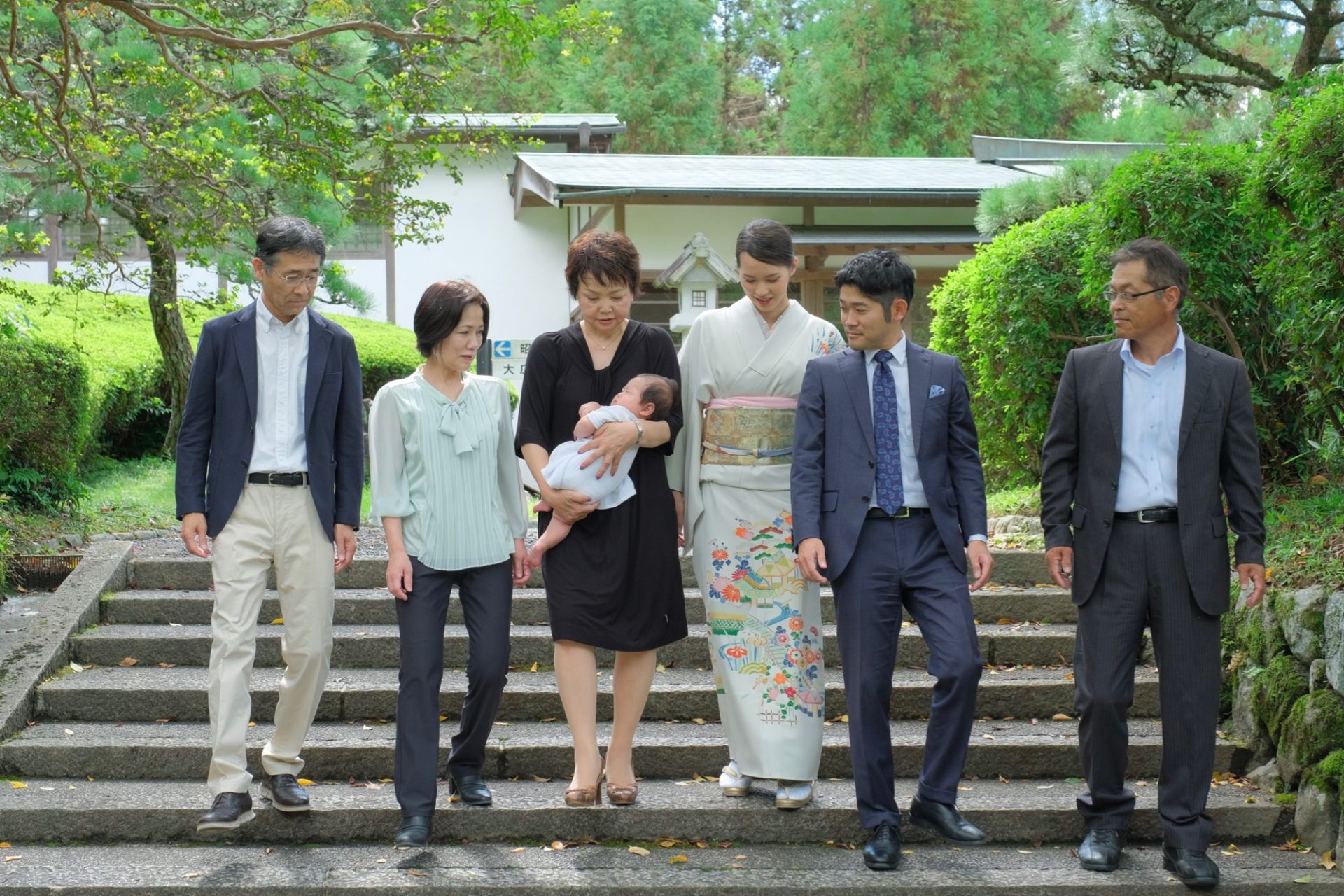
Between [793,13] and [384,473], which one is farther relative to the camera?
[793,13]

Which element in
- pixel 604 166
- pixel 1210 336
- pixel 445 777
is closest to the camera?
pixel 445 777

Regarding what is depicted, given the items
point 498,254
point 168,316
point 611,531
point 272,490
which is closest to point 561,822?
point 611,531

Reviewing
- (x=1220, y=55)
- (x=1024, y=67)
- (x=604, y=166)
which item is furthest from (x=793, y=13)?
(x=1220, y=55)

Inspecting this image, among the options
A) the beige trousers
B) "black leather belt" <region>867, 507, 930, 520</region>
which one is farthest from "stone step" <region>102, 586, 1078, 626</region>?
"black leather belt" <region>867, 507, 930, 520</region>

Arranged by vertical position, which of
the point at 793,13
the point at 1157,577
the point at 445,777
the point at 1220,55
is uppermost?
the point at 793,13

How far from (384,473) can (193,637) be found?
7.11 feet

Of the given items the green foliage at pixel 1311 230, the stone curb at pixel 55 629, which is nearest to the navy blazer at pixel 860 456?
the green foliage at pixel 1311 230

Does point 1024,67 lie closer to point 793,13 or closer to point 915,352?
point 793,13

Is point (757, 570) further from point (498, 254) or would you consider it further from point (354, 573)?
point (498, 254)

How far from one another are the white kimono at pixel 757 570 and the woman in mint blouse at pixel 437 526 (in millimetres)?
692

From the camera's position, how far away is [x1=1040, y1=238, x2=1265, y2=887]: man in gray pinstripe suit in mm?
4078

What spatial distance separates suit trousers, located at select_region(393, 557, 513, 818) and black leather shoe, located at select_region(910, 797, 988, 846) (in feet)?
4.78

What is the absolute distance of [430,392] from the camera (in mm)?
4355

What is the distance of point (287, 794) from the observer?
4.33 metres
